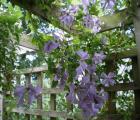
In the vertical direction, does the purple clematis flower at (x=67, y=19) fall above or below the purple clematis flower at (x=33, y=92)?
above

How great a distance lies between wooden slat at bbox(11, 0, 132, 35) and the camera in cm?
194

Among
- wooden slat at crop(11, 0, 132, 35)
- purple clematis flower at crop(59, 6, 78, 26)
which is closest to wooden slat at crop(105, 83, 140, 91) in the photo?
wooden slat at crop(11, 0, 132, 35)

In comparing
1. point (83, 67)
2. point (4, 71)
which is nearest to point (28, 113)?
point (4, 71)

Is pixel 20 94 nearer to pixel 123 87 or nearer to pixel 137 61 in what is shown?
pixel 137 61

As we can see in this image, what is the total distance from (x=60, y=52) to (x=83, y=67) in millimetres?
212

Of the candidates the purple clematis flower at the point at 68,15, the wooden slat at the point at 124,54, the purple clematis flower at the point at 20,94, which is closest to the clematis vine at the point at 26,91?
the purple clematis flower at the point at 20,94

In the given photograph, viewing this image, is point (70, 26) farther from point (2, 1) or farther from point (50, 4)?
point (2, 1)

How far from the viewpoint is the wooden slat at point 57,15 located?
6.37 ft

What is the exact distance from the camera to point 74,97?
4.58ft

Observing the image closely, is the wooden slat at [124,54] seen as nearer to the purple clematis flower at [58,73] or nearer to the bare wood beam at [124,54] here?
the bare wood beam at [124,54]

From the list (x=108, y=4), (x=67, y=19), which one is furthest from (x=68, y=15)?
(x=108, y=4)

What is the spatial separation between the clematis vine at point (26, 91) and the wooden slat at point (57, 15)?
1.85 ft

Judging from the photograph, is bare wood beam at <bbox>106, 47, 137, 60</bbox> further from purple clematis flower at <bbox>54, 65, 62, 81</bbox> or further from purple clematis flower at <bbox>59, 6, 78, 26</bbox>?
purple clematis flower at <bbox>54, 65, 62, 81</bbox>

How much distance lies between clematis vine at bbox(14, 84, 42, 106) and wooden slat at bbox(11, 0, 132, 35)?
0.56 metres
